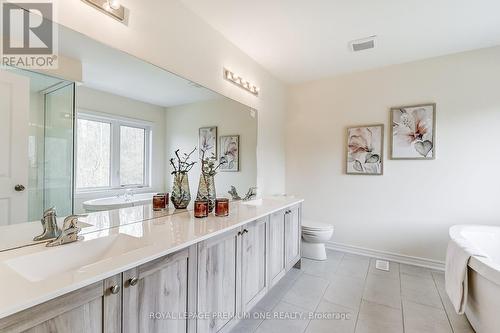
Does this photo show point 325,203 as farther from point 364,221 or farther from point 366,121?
point 366,121

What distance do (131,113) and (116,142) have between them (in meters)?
0.24

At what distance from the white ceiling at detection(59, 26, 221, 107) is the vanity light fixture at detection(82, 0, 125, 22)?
0.19 m

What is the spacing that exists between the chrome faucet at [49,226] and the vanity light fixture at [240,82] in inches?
72.5

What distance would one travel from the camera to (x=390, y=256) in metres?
2.96

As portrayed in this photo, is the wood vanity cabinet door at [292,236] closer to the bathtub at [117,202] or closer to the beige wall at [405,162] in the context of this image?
the beige wall at [405,162]

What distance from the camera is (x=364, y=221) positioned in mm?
3133

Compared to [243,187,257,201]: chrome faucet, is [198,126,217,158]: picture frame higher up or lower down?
higher up

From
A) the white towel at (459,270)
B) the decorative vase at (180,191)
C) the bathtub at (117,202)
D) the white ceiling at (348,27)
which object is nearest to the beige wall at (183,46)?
the white ceiling at (348,27)

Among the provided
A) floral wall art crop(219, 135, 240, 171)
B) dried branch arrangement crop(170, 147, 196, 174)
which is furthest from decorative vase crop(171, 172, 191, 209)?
floral wall art crop(219, 135, 240, 171)

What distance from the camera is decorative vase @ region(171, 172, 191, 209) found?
194 cm

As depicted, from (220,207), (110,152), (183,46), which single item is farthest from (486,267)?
(183,46)

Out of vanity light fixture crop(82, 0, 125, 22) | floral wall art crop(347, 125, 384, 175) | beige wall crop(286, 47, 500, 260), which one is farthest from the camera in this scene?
floral wall art crop(347, 125, 384, 175)

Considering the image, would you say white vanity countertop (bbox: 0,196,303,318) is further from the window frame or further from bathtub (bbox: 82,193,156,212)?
the window frame

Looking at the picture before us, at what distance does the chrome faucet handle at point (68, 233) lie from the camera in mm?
1117
